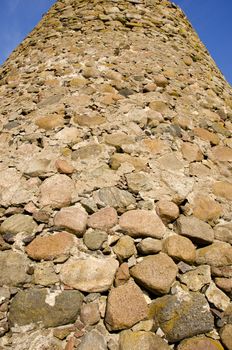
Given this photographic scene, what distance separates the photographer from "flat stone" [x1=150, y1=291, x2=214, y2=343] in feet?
5.25

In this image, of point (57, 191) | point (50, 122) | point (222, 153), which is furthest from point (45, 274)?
point (222, 153)

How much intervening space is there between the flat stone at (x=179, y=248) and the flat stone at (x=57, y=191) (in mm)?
657

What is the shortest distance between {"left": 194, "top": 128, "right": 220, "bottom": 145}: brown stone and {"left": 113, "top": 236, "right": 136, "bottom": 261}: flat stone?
4.36 feet

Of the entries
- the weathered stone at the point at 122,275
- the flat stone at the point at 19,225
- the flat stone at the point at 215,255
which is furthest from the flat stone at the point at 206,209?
the flat stone at the point at 19,225

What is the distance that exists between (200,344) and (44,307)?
0.75 meters

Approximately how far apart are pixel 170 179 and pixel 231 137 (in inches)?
42.3

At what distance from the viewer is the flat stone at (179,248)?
191cm

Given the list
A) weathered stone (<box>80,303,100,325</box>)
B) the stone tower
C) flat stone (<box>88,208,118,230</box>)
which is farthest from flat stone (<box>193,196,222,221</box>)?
weathered stone (<box>80,303,100,325</box>)

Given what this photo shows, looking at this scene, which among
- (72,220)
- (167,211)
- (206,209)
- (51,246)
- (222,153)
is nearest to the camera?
(51,246)

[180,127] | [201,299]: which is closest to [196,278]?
[201,299]

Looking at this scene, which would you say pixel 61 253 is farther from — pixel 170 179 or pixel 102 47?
pixel 102 47

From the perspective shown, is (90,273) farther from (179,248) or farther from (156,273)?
(179,248)

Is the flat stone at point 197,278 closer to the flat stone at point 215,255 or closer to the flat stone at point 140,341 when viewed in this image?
the flat stone at point 215,255

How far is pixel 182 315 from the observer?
165 centimetres
